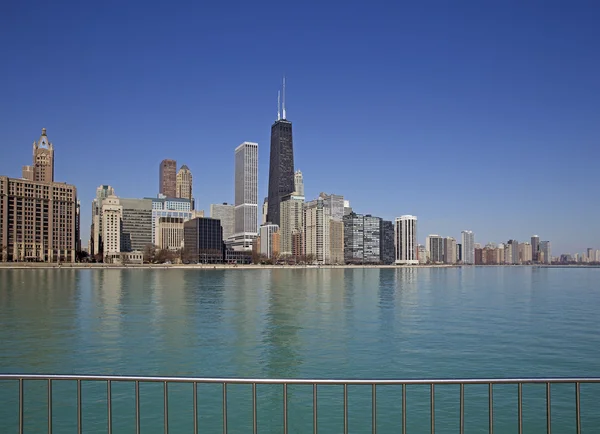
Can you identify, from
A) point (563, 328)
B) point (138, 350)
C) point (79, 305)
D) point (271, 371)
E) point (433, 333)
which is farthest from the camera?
point (79, 305)

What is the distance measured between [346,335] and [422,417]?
1495 cm

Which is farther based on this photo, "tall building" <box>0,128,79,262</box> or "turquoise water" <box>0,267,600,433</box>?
"tall building" <box>0,128,79,262</box>

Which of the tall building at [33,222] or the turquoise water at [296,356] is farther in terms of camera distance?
the tall building at [33,222]

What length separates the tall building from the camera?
597 ft

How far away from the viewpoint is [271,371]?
2131cm

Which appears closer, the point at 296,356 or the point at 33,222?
the point at 296,356

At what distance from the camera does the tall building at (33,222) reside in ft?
597

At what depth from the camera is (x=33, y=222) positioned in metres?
189

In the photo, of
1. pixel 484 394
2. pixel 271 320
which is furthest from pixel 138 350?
pixel 484 394

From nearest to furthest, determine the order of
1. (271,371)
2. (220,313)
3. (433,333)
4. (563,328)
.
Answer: (271,371), (433,333), (563,328), (220,313)

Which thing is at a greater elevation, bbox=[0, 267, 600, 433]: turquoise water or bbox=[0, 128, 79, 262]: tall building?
bbox=[0, 128, 79, 262]: tall building

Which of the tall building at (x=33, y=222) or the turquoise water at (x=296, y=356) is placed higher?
the tall building at (x=33, y=222)

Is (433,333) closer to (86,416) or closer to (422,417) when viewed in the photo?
(422,417)

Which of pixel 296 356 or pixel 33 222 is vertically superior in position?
pixel 33 222
